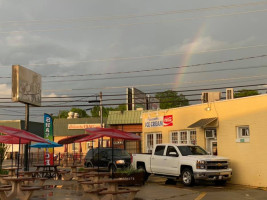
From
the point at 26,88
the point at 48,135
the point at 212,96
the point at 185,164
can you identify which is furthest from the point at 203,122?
the point at 48,135

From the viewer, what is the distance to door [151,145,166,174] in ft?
59.1

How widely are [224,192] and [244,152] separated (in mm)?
3875

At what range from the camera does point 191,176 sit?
54.0 feet

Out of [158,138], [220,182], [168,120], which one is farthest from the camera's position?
[158,138]

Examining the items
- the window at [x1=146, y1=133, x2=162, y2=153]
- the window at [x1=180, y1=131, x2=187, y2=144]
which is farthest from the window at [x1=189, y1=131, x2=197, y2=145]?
the window at [x1=146, y1=133, x2=162, y2=153]

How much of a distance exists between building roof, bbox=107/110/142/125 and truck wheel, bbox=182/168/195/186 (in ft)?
76.5

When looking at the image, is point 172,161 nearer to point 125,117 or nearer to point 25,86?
point 25,86

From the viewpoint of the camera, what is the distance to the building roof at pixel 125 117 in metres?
40.4

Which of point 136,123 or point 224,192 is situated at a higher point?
point 136,123

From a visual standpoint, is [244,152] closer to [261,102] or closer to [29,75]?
[261,102]

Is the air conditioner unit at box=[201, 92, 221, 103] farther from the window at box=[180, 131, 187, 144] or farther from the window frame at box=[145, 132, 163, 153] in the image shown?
the window frame at box=[145, 132, 163, 153]

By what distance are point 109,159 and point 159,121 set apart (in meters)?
4.45

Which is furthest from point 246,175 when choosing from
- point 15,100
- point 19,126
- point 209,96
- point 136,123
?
point 19,126

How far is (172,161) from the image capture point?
17.5m
